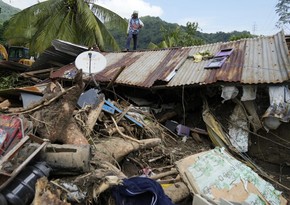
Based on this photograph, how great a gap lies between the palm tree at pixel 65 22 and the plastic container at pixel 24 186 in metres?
10.3

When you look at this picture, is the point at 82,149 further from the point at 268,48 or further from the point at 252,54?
the point at 268,48

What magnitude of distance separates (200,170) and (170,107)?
336 centimetres

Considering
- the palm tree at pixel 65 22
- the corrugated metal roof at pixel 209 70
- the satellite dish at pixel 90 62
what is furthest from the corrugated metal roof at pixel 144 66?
the palm tree at pixel 65 22

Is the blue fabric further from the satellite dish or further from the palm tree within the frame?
the palm tree

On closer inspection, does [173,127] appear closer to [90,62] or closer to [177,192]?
[90,62]

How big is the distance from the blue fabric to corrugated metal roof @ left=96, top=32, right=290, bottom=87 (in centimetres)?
349

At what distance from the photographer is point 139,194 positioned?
10.3 feet

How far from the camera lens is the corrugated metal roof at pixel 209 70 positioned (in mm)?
5992

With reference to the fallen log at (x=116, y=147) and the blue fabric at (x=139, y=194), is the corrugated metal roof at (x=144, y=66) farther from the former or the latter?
the blue fabric at (x=139, y=194)

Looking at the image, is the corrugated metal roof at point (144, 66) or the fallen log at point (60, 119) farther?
the corrugated metal roof at point (144, 66)

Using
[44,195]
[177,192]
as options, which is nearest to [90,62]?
[177,192]

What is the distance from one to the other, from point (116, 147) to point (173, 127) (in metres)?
2.26

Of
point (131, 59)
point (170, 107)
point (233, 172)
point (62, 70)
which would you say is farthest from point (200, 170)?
point (62, 70)

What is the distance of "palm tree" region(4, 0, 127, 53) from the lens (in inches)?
506
